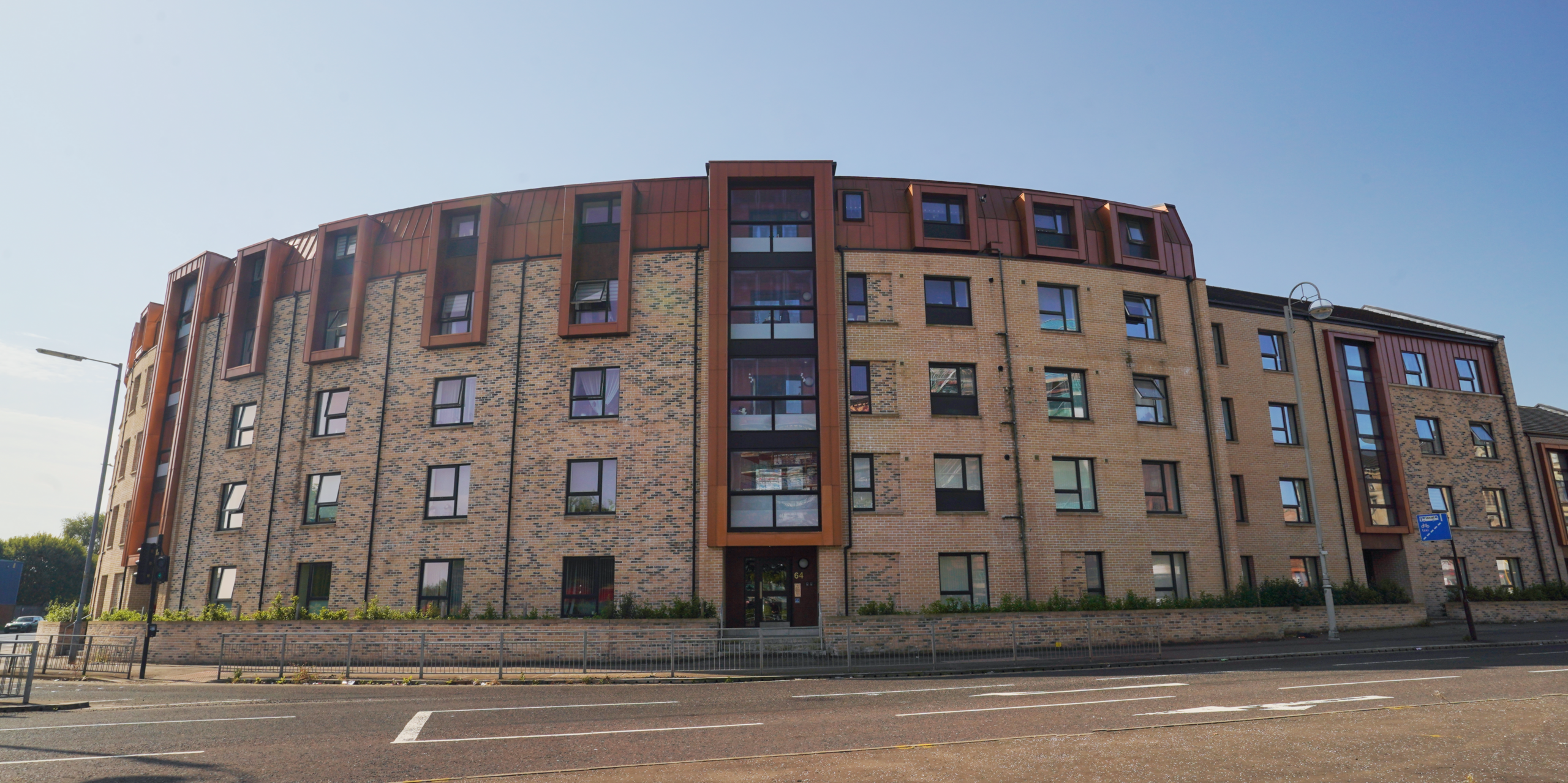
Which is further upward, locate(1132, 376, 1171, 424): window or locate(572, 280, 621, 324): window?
locate(572, 280, 621, 324): window

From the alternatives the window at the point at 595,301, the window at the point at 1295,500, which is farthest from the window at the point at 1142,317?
the window at the point at 595,301

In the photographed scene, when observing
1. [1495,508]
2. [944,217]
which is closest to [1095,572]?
[944,217]

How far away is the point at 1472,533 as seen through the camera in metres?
32.2

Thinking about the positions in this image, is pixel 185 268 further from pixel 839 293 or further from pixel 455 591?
pixel 839 293

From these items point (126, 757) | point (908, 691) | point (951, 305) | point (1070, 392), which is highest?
point (951, 305)

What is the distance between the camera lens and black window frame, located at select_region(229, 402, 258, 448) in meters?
28.3

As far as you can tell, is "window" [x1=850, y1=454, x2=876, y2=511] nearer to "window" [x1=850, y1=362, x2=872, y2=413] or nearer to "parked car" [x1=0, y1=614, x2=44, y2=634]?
"window" [x1=850, y1=362, x2=872, y2=413]

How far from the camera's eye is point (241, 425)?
2867 cm

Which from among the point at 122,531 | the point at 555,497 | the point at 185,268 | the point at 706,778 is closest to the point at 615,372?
the point at 555,497

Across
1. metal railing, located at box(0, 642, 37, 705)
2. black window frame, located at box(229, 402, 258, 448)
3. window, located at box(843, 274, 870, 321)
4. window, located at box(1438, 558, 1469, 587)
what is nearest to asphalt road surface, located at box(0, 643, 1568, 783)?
metal railing, located at box(0, 642, 37, 705)

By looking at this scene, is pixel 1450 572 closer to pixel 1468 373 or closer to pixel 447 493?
pixel 1468 373

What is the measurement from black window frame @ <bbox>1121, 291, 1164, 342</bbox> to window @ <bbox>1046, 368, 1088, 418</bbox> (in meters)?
2.90

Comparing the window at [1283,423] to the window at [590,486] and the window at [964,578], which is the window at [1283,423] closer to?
the window at [964,578]

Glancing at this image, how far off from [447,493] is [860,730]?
61.9 ft
